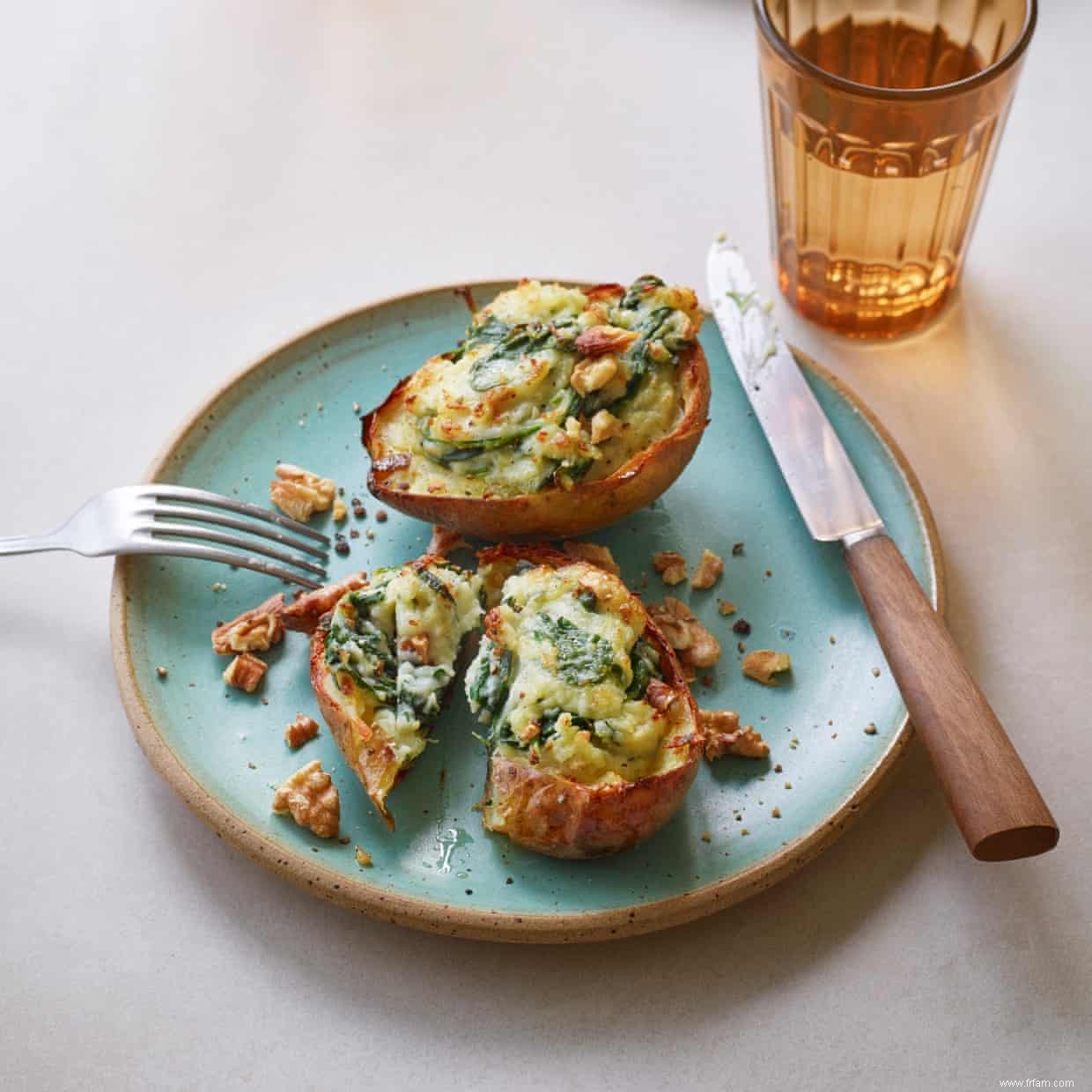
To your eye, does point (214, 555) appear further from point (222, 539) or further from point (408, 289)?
point (408, 289)

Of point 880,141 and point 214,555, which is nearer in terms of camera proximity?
point 214,555

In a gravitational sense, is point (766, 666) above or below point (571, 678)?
below

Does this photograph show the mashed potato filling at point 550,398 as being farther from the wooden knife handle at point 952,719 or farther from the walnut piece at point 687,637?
the wooden knife handle at point 952,719

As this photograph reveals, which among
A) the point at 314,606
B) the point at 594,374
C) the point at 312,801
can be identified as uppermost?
the point at 594,374

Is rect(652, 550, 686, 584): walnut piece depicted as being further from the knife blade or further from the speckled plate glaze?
the knife blade

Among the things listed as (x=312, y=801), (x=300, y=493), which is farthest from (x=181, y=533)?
(x=312, y=801)

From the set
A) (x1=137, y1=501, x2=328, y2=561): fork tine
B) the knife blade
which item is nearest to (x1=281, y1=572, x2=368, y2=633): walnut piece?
(x1=137, y1=501, x2=328, y2=561): fork tine

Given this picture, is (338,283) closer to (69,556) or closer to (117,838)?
(69,556)
